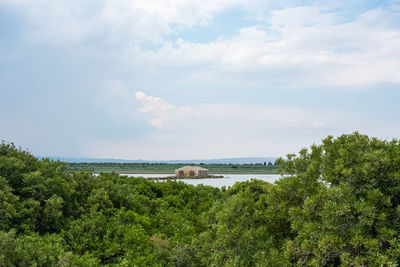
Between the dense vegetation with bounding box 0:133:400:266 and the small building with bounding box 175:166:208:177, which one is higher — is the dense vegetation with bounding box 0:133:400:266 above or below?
above

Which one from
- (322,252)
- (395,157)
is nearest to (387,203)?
(395,157)

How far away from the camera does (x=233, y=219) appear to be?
810 centimetres

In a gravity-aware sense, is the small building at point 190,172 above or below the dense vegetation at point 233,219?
below

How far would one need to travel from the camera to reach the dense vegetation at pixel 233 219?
651 cm

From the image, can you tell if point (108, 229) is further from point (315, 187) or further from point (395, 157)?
point (395, 157)

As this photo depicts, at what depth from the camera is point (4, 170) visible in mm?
10508

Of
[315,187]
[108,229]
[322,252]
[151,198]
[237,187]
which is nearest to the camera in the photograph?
[322,252]

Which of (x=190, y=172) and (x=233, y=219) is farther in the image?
(x=190, y=172)

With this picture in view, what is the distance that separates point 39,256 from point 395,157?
733cm

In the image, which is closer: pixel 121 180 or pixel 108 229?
pixel 108 229

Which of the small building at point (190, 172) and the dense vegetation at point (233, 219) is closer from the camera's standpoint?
the dense vegetation at point (233, 219)

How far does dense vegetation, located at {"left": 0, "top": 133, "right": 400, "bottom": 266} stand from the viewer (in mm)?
6512

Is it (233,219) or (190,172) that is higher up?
(233,219)

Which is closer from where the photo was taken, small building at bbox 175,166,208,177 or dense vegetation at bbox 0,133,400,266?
dense vegetation at bbox 0,133,400,266
